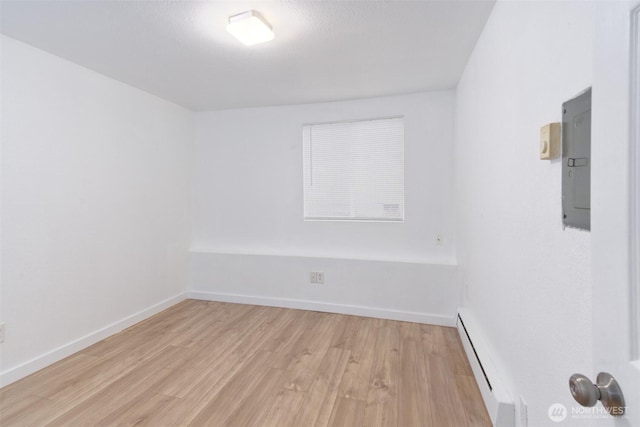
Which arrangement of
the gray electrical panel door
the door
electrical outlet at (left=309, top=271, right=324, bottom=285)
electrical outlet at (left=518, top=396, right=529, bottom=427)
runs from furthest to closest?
electrical outlet at (left=309, top=271, right=324, bottom=285)
electrical outlet at (left=518, top=396, right=529, bottom=427)
the gray electrical panel door
the door

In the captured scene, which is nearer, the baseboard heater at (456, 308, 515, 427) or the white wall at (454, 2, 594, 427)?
the white wall at (454, 2, 594, 427)

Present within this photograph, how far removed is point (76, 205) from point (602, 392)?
3.15 m

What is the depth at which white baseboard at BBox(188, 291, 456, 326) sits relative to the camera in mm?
2832

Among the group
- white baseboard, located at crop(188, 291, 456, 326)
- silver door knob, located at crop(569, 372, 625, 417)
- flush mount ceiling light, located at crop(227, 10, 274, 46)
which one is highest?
flush mount ceiling light, located at crop(227, 10, 274, 46)

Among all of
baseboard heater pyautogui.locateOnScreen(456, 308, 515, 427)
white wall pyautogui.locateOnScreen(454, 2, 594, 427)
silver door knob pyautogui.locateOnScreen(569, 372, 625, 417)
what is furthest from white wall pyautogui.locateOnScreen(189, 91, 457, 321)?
silver door knob pyautogui.locateOnScreen(569, 372, 625, 417)

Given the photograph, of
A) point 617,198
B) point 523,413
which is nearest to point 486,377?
point 523,413

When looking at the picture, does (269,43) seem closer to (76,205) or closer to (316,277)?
(76,205)

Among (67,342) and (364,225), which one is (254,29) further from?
(67,342)

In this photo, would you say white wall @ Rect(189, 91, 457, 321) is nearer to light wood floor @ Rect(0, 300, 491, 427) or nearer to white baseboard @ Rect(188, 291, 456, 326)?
white baseboard @ Rect(188, 291, 456, 326)

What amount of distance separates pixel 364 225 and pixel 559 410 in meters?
2.25

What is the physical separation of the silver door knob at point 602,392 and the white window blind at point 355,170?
2.53 metres

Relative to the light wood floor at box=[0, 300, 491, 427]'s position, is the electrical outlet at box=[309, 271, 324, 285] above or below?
above

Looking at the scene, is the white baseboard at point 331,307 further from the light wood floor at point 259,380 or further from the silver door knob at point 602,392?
the silver door knob at point 602,392

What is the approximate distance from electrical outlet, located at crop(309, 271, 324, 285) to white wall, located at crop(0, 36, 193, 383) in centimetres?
168
